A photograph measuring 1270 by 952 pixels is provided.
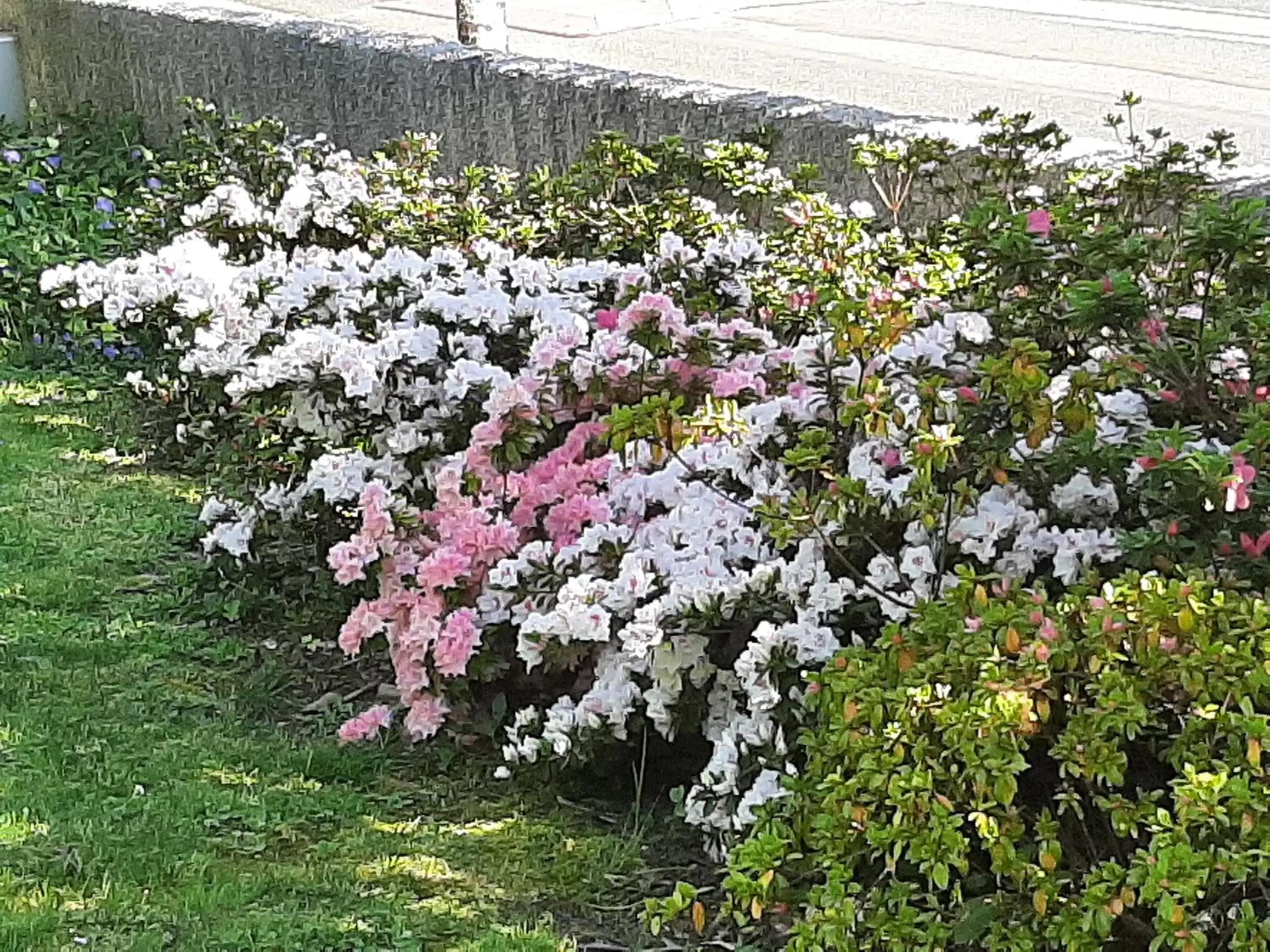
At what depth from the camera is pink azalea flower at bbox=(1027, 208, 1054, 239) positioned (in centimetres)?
364

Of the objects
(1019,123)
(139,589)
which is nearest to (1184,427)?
(1019,123)

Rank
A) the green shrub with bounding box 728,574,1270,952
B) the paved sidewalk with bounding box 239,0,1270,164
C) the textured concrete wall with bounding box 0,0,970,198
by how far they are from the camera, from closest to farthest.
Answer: the green shrub with bounding box 728,574,1270,952 < the textured concrete wall with bounding box 0,0,970,198 < the paved sidewalk with bounding box 239,0,1270,164

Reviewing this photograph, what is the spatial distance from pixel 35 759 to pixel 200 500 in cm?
189

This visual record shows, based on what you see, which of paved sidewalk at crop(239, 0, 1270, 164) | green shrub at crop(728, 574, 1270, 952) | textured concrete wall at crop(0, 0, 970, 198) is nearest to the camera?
green shrub at crop(728, 574, 1270, 952)

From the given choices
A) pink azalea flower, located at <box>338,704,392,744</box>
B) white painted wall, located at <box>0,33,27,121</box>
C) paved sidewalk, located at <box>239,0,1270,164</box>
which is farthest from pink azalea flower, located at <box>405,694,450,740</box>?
white painted wall, located at <box>0,33,27,121</box>

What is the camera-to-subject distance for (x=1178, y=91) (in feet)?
35.4

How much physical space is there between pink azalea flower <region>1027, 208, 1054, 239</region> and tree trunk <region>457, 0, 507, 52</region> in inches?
181

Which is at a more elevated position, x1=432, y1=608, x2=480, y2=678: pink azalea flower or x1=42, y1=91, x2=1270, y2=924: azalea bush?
x1=42, y1=91, x2=1270, y2=924: azalea bush

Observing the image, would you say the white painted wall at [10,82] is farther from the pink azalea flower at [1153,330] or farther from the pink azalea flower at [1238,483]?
the pink azalea flower at [1238,483]

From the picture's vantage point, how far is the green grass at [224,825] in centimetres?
330

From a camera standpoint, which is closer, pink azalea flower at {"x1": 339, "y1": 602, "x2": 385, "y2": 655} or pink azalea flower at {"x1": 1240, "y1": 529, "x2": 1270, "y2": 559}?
pink azalea flower at {"x1": 1240, "y1": 529, "x2": 1270, "y2": 559}

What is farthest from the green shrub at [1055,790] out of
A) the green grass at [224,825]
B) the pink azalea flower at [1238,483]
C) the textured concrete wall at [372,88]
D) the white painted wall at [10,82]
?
the white painted wall at [10,82]

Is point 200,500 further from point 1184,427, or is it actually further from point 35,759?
point 1184,427

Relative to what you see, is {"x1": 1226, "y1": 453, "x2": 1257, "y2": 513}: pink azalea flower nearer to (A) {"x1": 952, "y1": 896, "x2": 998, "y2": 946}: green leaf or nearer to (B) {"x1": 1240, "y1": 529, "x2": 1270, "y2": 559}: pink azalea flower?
(B) {"x1": 1240, "y1": 529, "x2": 1270, "y2": 559}: pink azalea flower
